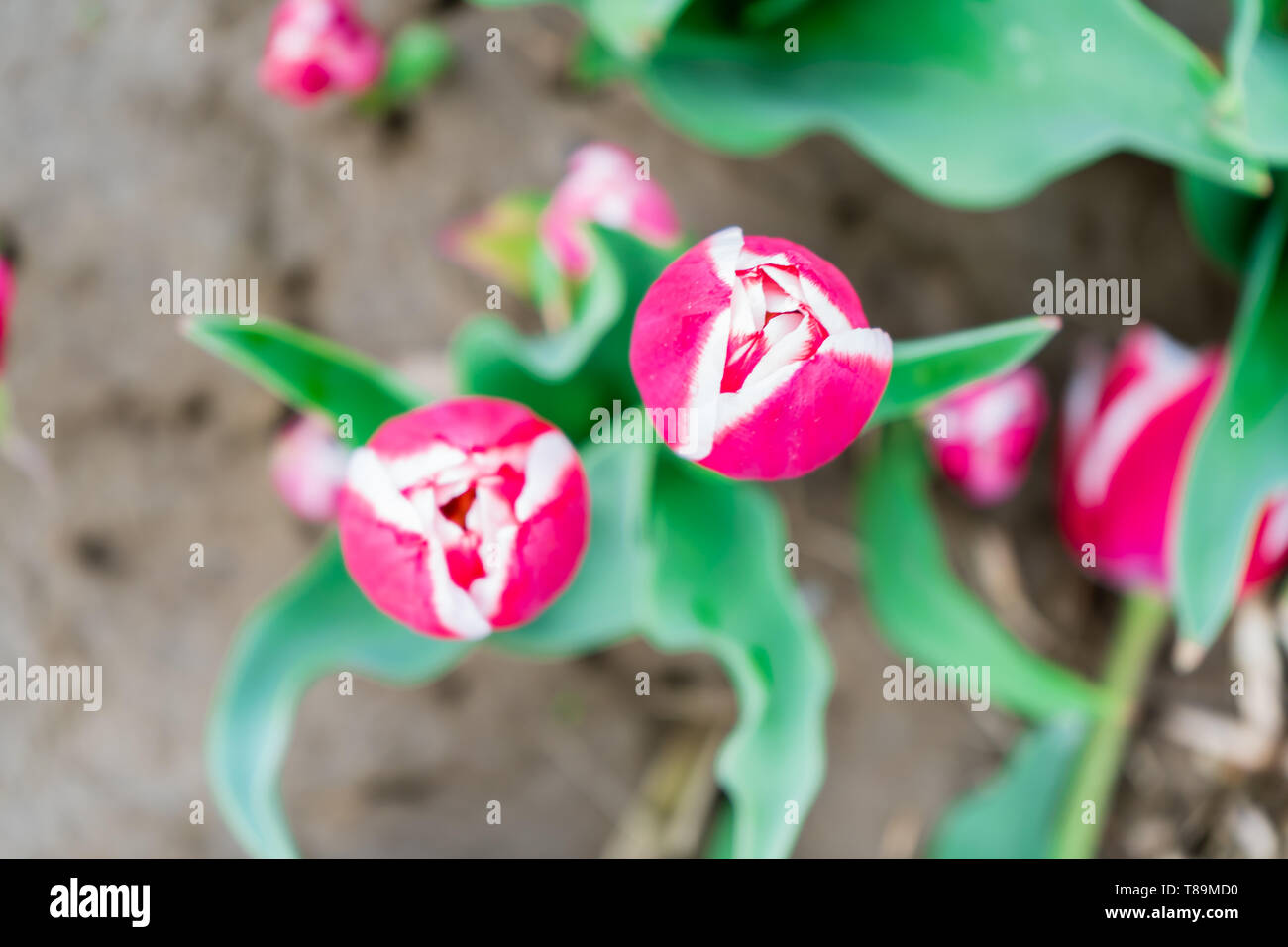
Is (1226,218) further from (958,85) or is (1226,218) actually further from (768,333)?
(768,333)

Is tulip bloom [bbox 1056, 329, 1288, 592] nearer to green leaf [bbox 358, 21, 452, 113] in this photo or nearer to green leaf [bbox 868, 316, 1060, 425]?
green leaf [bbox 868, 316, 1060, 425]

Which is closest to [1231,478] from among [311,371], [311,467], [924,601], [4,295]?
[924,601]

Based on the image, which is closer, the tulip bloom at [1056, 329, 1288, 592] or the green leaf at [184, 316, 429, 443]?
the green leaf at [184, 316, 429, 443]

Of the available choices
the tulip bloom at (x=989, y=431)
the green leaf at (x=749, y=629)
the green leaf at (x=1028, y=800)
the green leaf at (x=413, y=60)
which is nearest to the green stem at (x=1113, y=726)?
the green leaf at (x=1028, y=800)

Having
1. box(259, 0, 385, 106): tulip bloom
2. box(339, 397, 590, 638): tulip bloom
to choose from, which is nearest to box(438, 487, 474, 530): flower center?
box(339, 397, 590, 638): tulip bloom

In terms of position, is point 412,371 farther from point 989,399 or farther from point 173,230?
point 989,399
